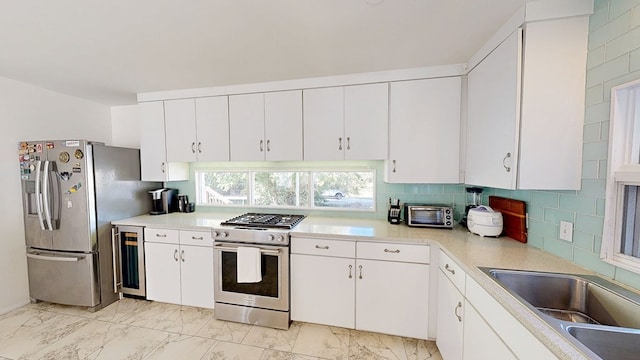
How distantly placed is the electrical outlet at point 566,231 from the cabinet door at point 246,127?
2.37 m

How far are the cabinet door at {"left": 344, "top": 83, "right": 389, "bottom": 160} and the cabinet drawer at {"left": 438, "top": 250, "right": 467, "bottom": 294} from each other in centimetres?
100

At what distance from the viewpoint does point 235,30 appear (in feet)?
5.00

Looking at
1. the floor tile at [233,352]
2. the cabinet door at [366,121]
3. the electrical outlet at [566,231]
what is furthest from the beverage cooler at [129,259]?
the electrical outlet at [566,231]

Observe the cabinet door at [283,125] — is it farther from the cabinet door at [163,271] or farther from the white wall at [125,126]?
the white wall at [125,126]

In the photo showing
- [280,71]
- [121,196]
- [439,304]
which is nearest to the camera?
[439,304]

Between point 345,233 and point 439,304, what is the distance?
87 centimetres

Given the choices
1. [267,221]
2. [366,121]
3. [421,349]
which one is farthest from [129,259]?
[421,349]

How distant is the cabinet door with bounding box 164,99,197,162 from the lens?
266 cm

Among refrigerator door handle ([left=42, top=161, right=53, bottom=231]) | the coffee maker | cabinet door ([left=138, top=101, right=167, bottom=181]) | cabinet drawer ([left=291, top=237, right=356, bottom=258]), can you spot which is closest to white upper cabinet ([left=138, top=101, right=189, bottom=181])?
cabinet door ([left=138, top=101, right=167, bottom=181])

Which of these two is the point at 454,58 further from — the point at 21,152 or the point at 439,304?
the point at 21,152

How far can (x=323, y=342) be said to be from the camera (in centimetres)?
199

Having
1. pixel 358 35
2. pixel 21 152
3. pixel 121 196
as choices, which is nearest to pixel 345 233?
pixel 358 35

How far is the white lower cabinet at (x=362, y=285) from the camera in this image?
192 cm

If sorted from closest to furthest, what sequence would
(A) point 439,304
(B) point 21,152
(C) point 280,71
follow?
(A) point 439,304 → (C) point 280,71 → (B) point 21,152
